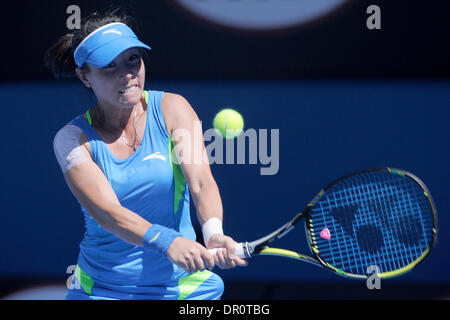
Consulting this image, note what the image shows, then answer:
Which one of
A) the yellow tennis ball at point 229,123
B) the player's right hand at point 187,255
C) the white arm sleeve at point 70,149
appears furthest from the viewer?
the yellow tennis ball at point 229,123

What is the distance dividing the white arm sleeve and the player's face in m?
0.15

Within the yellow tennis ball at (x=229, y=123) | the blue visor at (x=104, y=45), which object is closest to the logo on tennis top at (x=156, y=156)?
the blue visor at (x=104, y=45)

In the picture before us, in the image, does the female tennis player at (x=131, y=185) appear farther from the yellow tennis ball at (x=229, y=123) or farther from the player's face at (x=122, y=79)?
the yellow tennis ball at (x=229, y=123)

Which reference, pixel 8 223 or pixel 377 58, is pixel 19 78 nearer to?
pixel 8 223

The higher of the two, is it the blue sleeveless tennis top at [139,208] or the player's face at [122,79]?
the player's face at [122,79]

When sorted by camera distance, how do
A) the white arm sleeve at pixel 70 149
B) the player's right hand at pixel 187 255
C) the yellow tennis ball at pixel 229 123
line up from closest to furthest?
1. the player's right hand at pixel 187 255
2. the white arm sleeve at pixel 70 149
3. the yellow tennis ball at pixel 229 123

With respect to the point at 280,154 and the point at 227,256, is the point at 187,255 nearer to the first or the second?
the point at 227,256

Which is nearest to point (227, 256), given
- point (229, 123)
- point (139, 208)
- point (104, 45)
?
point (139, 208)

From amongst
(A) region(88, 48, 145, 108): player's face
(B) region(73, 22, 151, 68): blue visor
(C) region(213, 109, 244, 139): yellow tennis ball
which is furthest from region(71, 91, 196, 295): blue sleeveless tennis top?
(C) region(213, 109, 244, 139): yellow tennis ball

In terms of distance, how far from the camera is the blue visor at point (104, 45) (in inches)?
70.9

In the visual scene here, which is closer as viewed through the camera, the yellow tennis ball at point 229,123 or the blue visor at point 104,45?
the blue visor at point 104,45

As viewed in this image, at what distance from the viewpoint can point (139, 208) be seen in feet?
6.12

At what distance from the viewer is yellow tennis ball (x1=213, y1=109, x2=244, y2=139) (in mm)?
3105
